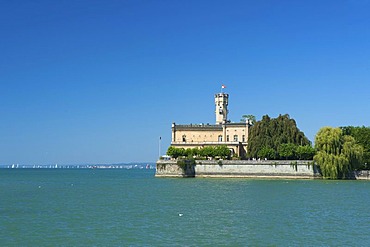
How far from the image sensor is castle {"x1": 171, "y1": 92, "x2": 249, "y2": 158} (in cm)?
8719

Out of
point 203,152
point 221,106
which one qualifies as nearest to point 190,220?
point 203,152

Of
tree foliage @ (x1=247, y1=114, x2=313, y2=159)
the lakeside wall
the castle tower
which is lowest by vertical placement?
the lakeside wall

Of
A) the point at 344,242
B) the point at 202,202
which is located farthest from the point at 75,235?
the point at 202,202

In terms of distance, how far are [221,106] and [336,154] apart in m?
32.6

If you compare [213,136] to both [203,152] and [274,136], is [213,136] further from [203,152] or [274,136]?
[274,136]

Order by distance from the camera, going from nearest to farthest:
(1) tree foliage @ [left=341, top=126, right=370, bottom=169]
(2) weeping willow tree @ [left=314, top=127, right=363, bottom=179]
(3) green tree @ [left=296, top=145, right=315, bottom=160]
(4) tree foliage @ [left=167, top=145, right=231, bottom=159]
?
(2) weeping willow tree @ [left=314, top=127, right=363, bottom=179], (1) tree foliage @ [left=341, top=126, right=370, bottom=169], (3) green tree @ [left=296, top=145, right=315, bottom=160], (4) tree foliage @ [left=167, top=145, right=231, bottom=159]

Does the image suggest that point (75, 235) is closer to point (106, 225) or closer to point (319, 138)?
point (106, 225)

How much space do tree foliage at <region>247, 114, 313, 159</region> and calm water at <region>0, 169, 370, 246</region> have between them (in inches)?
1099

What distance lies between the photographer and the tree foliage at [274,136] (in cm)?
7725

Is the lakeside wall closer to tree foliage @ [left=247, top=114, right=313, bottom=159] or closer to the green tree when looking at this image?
the green tree

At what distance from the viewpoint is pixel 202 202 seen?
42.4m

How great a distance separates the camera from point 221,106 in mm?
97750

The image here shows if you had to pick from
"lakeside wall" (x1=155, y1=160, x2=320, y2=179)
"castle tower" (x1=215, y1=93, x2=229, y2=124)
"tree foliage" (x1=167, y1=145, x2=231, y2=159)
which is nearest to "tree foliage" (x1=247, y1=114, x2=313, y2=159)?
"lakeside wall" (x1=155, y1=160, x2=320, y2=179)

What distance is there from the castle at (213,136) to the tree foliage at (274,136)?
731cm
